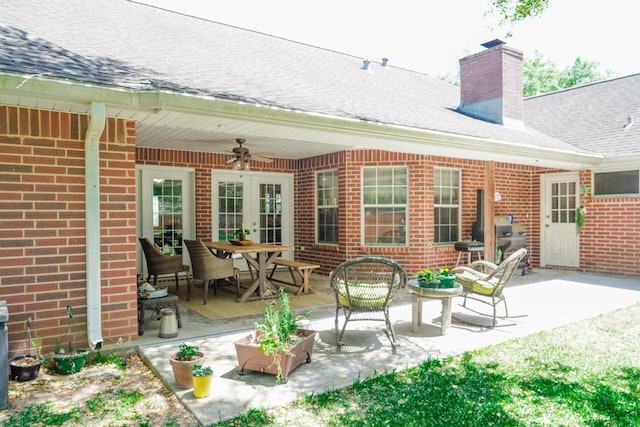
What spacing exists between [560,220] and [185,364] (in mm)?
9422

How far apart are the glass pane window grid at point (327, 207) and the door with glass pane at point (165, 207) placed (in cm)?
263

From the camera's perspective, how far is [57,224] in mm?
4004

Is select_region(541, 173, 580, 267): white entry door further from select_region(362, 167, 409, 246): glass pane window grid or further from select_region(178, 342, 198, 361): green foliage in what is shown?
select_region(178, 342, 198, 361): green foliage

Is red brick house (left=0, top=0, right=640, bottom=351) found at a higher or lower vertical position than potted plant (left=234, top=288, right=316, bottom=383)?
higher

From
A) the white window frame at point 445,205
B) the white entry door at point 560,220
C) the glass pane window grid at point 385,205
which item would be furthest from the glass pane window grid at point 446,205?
the white entry door at point 560,220

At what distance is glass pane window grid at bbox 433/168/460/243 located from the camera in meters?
8.83

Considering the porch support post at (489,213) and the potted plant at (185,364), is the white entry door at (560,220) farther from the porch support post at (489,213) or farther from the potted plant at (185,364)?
the potted plant at (185,364)

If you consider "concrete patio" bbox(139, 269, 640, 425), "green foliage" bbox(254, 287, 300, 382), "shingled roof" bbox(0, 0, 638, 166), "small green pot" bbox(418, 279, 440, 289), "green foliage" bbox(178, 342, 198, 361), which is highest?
"shingled roof" bbox(0, 0, 638, 166)

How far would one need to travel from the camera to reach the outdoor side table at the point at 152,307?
4.71 metres

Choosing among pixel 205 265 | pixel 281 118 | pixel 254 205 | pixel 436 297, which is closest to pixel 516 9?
pixel 281 118

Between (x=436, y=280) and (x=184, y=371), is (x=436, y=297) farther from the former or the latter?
(x=184, y=371)

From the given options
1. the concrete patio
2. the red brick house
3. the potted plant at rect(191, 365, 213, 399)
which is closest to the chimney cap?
the red brick house

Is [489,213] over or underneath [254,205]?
underneath

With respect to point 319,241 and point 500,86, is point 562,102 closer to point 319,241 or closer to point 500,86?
point 500,86
